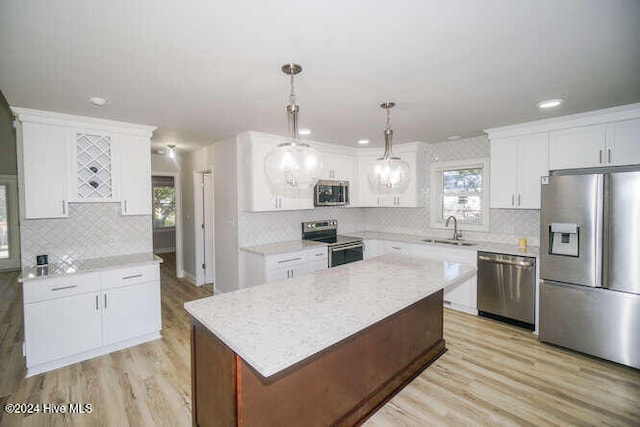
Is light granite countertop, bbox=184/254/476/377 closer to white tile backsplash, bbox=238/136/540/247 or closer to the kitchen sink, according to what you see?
the kitchen sink

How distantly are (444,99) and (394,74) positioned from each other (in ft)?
2.63

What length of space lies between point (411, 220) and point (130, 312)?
4.24 meters

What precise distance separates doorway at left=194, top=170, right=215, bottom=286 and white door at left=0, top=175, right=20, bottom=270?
169 inches

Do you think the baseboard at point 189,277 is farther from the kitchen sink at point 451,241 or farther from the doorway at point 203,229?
the kitchen sink at point 451,241

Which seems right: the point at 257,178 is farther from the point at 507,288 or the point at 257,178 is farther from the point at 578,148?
the point at 578,148

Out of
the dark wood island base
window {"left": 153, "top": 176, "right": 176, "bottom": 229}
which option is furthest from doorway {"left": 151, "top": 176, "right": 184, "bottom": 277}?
the dark wood island base

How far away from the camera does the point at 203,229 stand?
5309 millimetres

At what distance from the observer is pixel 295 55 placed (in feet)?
5.99

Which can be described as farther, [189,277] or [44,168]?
[189,277]

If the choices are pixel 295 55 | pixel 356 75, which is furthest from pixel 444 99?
pixel 295 55

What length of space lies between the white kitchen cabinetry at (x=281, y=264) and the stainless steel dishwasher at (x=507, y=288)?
6.85 ft

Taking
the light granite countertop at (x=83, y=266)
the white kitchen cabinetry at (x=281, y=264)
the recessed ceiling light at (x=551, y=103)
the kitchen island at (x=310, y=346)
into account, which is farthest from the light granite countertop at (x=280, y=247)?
the recessed ceiling light at (x=551, y=103)

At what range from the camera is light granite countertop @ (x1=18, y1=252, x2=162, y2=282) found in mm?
2670

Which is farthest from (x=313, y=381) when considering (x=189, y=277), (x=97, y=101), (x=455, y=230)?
(x=189, y=277)
